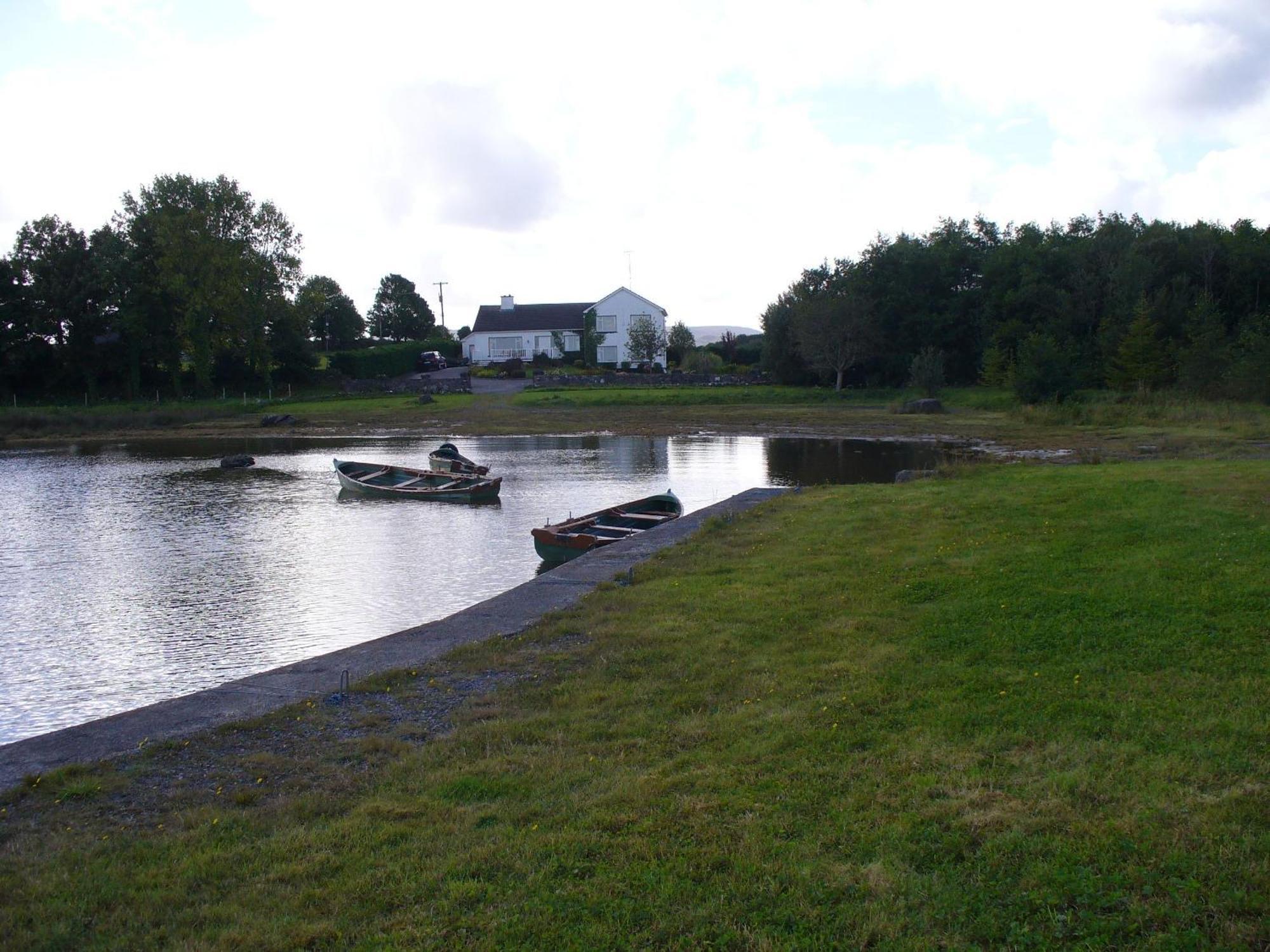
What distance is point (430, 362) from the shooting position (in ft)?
275

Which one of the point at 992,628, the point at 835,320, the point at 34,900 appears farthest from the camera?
the point at 835,320

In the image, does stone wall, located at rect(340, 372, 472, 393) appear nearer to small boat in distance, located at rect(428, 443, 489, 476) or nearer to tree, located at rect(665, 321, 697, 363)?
tree, located at rect(665, 321, 697, 363)

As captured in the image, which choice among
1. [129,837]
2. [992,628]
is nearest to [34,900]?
A: [129,837]

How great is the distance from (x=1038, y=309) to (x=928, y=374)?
10.0 metres

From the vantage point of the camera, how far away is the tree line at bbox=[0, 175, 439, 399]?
206 feet

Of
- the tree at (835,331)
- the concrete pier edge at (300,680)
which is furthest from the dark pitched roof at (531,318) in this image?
the concrete pier edge at (300,680)

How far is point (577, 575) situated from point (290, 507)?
15.7 metres

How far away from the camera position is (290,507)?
27.0 metres

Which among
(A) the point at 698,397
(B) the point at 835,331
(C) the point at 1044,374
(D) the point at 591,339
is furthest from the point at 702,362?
(C) the point at 1044,374

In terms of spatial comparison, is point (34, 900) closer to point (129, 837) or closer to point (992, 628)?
point (129, 837)

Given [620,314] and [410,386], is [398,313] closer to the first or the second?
[620,314]

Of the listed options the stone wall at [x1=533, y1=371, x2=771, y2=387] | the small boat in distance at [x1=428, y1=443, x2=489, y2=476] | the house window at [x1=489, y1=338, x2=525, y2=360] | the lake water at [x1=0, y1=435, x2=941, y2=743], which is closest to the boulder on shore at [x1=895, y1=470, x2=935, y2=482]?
the lake water at [x1=0, y1=435, x2=941, y2=743]

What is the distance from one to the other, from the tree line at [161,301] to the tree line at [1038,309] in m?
35.4

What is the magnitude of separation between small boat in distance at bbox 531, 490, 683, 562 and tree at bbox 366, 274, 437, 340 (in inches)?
3607
